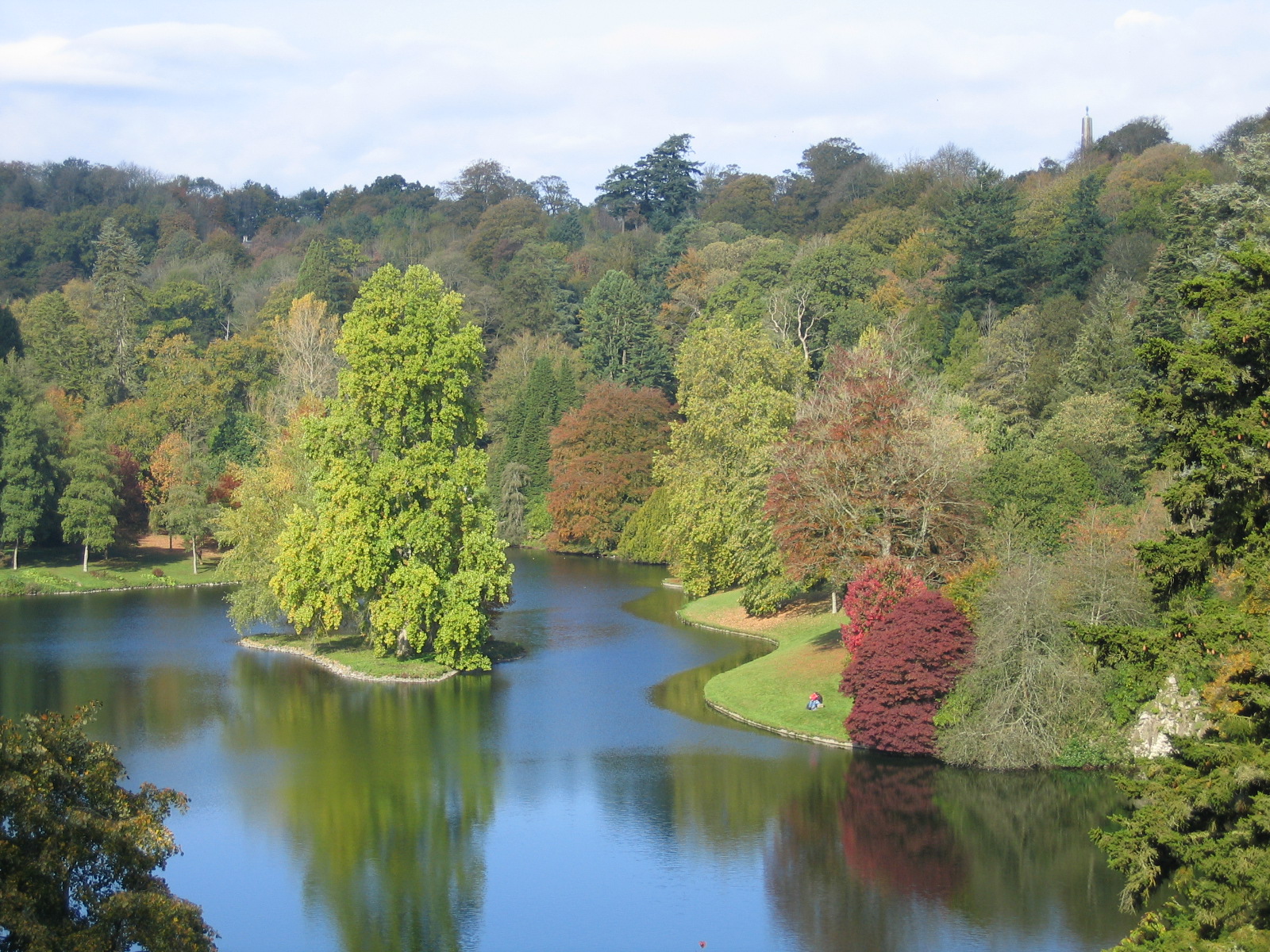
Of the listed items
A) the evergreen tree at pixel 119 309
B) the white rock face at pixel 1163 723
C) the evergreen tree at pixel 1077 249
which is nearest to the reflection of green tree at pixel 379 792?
the white rock face at pixel 1163 723

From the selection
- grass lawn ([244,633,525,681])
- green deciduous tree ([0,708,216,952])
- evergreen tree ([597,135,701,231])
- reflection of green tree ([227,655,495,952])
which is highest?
evergreen tree ([597,135,701,231])

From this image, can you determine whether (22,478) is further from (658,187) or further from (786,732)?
(658,187)

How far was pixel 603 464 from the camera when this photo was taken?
2537 inches

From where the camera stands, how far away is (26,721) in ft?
48.7

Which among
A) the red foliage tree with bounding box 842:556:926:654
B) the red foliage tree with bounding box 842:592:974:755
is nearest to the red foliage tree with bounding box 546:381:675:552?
the red foliage tree with bounding box 842:556:926:654

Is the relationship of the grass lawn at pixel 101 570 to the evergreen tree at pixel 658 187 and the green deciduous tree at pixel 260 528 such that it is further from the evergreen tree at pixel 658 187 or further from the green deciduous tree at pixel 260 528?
the evergreen tree at pixel 658 187

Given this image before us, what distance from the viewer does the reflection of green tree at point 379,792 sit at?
21031 mm

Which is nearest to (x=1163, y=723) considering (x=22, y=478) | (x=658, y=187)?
(x=22, y=478)

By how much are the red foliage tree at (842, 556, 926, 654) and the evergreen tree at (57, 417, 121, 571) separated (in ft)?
124

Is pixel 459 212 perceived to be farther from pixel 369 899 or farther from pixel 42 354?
pixel 369 899

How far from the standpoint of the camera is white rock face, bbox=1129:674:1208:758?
2498 cm

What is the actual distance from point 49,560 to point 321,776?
36549 millimetres

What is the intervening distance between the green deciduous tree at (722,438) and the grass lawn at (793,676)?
206cm

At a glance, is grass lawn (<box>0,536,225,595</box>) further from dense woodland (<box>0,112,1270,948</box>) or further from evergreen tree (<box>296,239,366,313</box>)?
evergreen tree (<box>296,239,366,313</box>)
